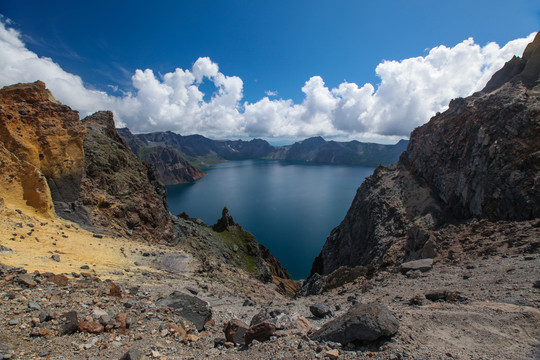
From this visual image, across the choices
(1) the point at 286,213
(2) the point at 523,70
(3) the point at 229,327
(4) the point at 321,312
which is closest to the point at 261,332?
(3) the point at 229,327

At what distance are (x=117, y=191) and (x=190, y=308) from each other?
2336 cm

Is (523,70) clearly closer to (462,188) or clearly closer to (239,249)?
(462,188)

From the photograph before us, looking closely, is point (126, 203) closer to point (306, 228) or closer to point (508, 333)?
point (508, 333)

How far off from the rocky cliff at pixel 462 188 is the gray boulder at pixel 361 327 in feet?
48.3

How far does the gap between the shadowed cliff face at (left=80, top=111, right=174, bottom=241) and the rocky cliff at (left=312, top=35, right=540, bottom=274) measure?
85.7 feet

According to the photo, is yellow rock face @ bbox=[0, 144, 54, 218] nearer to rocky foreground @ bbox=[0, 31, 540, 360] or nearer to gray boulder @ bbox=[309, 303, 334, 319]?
rocky foreground @ bbox=[0, 31, 540, 360]

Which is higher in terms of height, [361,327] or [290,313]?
[361,327]

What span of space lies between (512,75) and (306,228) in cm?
6407

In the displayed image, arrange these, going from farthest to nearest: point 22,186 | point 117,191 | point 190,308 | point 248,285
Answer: point 117,191, point 248,285, point 22,186, point 190,308

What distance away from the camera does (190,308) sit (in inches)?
397

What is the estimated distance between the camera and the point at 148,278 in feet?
49.4

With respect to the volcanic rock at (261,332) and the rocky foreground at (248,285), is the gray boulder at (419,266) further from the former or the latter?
the volcanic rock at (261,332)

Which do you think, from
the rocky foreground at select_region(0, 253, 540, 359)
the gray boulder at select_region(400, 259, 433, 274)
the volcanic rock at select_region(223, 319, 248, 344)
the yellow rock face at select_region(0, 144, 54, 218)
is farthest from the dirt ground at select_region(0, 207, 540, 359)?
the yellow rock face at select_region(0, 144, 54, 218)

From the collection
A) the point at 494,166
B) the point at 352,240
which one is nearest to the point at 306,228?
the point at 352,240
